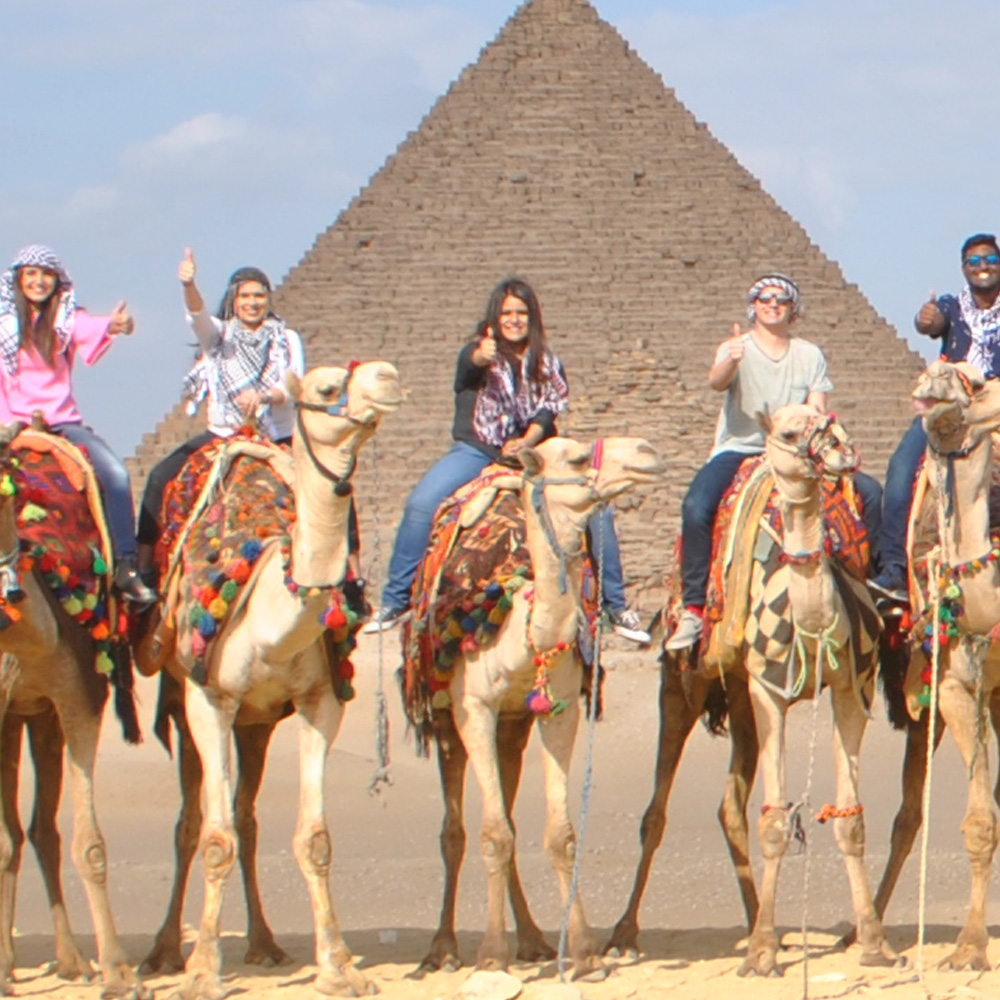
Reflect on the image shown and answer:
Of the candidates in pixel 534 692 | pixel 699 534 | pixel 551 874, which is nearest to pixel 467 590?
pixel 534 692

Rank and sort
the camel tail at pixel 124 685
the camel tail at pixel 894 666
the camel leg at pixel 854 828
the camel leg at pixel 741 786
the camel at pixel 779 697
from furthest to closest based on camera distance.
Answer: the camel leg at pixel 741 786
the camel tail at pixel 894 666
the camel tail at pixel 124 685
the camel leg at pixel 854 828
the camel at pixel 779 697

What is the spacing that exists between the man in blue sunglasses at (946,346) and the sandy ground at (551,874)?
147cm

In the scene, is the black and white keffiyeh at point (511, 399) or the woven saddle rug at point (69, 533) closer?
the woven saddle rug at point (69, 533)

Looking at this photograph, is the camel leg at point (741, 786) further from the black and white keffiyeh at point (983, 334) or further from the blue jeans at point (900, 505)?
the black and white keffiyeh at point (983, 334)

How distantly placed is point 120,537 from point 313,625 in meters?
1.13

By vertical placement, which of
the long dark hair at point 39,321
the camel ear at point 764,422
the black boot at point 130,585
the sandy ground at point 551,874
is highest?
the long dark hair at point 39,321

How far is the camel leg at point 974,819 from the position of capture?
11164 mm

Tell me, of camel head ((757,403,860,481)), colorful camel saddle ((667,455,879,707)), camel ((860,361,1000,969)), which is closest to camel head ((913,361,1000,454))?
camel ((860,361,1000,969))

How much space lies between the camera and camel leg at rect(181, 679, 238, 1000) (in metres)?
10.7

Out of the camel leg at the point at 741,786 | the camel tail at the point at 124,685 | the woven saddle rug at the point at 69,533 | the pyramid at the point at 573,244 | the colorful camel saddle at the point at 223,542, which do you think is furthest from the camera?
the pyramid at the point at 573,244

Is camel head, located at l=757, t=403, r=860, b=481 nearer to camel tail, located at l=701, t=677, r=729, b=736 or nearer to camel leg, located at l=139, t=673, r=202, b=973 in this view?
camel tail, located at l=701, t=677, r=729, b=736

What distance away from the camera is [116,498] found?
11367 mm

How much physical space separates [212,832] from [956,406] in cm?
300

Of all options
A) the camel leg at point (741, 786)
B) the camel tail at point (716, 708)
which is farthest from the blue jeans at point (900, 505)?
the camel tail at point (716, 708)
